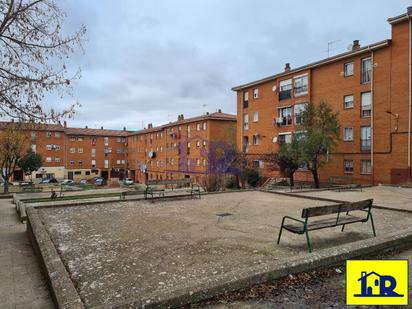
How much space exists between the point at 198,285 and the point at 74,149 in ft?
215

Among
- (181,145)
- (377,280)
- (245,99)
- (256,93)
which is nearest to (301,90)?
(256,93)

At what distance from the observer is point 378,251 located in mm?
5293

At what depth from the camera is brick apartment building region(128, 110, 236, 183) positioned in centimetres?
4253

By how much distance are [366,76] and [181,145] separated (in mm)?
30212

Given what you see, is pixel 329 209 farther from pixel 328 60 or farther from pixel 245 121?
pixel 245 121

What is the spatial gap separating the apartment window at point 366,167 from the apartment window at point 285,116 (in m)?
8.84

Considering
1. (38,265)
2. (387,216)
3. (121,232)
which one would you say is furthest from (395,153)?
(38,265)

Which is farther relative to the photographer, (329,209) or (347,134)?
(347,134)

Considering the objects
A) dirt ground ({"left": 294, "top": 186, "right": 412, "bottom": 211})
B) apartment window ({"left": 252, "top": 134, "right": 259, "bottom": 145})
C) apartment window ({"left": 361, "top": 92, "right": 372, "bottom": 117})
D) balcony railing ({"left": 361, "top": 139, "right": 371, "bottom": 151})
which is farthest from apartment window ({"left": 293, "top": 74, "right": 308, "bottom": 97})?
dirt ground ({"left": 294, "top": 186, "right": 412, "bottom": 211})

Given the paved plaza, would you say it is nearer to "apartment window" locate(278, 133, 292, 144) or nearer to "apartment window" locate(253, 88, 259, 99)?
"apartment window" locate(278, 133, 292, 144)

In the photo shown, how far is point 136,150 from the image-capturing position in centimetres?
6588

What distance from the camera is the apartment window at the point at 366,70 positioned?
2433cm

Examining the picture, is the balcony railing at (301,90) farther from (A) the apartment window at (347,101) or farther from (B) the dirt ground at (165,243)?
(B) the dirt ground at (165,243)

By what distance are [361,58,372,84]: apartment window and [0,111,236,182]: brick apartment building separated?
1893 cm
